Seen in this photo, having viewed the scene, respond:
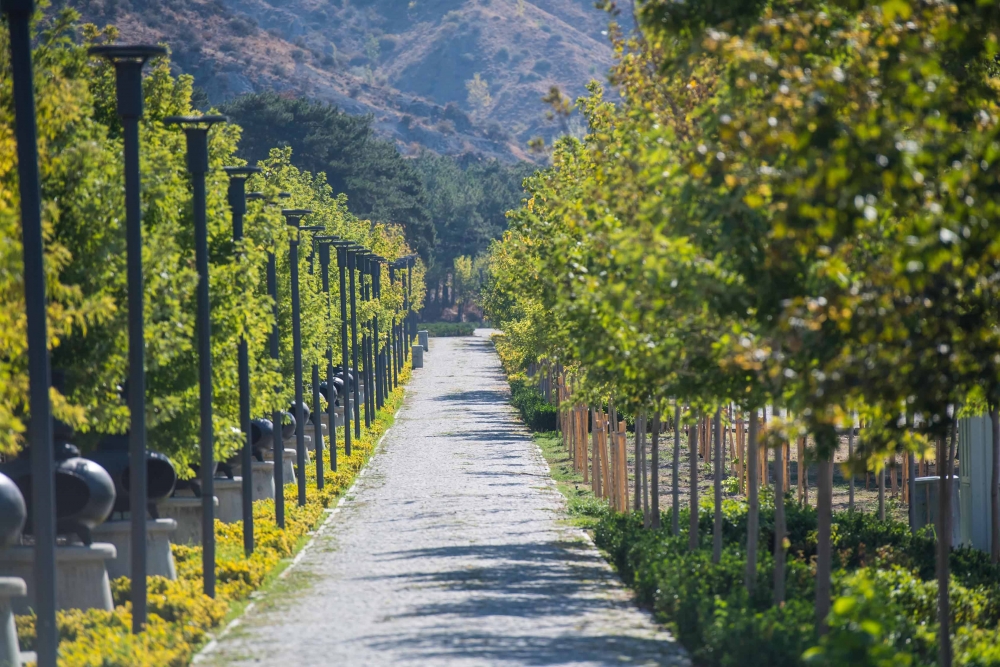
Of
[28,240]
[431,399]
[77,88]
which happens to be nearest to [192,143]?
[77,88]

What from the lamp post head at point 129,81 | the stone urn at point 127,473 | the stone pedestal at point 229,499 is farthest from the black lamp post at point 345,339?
the lamp post head at point 129,81

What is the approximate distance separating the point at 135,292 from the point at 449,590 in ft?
17.5

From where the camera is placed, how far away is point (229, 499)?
2588 centimetres

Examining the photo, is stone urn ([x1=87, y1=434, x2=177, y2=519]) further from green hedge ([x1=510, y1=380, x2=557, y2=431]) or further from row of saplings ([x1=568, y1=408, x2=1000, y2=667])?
green hedge ([x1=510, y1=380, x2=557, y2=431])

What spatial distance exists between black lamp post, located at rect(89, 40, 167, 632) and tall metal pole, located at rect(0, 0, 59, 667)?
2.64 m

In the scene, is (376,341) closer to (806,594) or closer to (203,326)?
(203,326)

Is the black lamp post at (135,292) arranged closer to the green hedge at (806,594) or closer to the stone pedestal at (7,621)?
the stone pedestal at (7,621)

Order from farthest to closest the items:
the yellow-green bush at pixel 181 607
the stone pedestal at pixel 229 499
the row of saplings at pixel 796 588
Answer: the stone pedestal at pixel 229 499 < the yellow-green bush at pixel 181 607 < the row of saplings at pixel 796 588

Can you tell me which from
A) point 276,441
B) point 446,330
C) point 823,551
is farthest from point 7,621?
point 446,330

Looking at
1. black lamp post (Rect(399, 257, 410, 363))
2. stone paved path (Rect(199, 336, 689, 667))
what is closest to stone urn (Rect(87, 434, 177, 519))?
stone paved path (Rect(199, 336, 689, 667))

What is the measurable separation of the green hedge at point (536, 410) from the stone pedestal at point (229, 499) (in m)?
23.5

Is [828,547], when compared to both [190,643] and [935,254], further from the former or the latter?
[935,254]

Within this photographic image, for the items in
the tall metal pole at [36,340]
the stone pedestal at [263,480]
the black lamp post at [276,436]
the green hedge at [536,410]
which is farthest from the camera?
the green hedge at [536,410]

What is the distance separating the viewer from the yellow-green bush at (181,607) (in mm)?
12383
